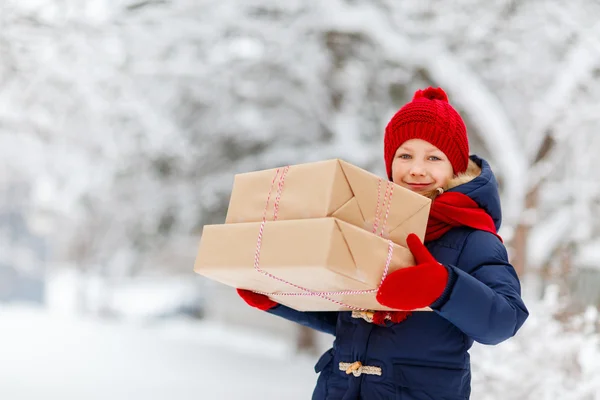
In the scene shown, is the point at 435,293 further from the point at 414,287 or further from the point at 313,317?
the point at 313,317

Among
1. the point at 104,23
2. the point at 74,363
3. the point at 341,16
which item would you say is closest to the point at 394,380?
the point at 341,16

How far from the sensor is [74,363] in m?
7.73

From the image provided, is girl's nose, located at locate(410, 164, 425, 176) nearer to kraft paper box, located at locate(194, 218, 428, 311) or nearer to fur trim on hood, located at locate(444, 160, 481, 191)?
fur trim on hood, located at locate(444, 160, 481, 191)

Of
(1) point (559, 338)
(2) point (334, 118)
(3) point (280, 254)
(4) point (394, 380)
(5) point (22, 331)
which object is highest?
(2) point (334, 118)

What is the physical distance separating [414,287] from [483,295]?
0.19 m

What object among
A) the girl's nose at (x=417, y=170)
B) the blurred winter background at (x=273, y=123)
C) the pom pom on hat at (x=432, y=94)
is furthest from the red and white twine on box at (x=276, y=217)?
the blurred winter background at (x=273, y=123)

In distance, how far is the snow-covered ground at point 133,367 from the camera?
6.33 m

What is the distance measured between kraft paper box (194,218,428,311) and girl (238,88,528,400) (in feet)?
0.20

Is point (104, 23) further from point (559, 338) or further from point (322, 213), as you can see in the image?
point (322, 213)

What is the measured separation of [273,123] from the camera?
8.16 metres

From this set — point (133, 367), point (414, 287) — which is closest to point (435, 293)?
point (414, 287)

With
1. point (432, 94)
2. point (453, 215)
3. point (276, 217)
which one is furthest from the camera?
point (432, 94)

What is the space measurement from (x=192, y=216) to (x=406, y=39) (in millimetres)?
3832

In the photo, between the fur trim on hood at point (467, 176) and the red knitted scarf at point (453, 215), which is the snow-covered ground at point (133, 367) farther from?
the red knitted scarf at point (453, 215)
